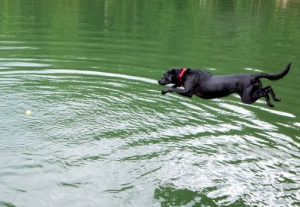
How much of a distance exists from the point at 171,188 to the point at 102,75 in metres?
7.74

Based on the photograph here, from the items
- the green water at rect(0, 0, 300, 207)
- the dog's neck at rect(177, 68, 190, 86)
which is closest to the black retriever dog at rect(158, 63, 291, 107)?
the dog's neck at rect(177, 68, 190, 86)

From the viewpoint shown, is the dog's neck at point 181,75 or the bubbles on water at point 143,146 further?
the dog's neck at point 181,75

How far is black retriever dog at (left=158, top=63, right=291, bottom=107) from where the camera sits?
9391mm

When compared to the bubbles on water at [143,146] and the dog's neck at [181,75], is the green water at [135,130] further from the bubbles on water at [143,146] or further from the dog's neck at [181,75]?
the dog's neck at [181,75]

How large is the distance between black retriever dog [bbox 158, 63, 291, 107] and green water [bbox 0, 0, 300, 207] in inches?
42.2

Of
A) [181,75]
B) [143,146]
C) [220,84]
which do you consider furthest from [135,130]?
[220,84]

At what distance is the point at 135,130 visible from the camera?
1059 cm

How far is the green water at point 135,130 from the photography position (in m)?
7.99

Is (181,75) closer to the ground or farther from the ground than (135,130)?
farther from the ground

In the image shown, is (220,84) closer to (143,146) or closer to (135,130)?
(143,146)

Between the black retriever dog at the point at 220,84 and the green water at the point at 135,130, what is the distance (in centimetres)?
107

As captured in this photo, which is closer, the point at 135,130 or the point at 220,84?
the point at 220,84

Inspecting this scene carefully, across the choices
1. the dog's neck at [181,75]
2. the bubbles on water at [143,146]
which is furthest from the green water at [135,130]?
the dog's neck at [181,75]

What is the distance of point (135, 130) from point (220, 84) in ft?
7.32
